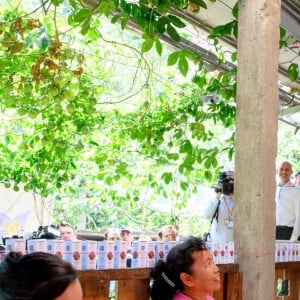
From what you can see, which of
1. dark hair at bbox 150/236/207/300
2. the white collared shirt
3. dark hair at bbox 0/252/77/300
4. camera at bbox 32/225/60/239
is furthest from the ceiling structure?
dark hair at bbox 0/252/77/300

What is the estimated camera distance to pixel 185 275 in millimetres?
2742

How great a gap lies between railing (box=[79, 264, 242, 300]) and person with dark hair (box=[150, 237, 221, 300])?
6cm

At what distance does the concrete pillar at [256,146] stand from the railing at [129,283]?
0.07m

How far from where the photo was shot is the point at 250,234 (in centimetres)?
310

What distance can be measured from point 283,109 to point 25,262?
20.0ft

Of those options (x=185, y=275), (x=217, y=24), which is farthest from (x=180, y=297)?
(x=217, y=24)

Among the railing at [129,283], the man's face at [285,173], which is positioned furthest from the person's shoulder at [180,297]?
the man's face at [285,173]

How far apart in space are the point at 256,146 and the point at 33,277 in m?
1.87

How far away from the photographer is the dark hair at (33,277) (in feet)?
4.81

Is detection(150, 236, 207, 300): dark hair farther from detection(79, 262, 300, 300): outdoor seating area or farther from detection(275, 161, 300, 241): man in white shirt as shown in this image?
detection(275, 161, 300, 241): man in white shirt

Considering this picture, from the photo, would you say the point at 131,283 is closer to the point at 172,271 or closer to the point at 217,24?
the point at 172,271

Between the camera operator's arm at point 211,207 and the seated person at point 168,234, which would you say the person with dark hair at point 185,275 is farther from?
the seated person at point 168,234

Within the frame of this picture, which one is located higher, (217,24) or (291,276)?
(217,24)

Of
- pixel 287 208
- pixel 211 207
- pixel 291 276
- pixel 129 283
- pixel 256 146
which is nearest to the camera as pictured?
pixel 129 283
